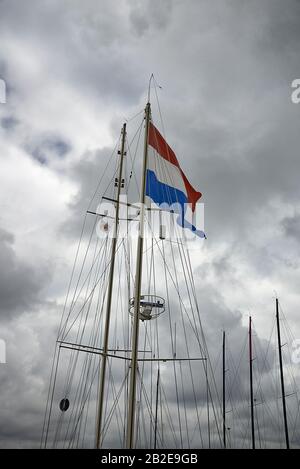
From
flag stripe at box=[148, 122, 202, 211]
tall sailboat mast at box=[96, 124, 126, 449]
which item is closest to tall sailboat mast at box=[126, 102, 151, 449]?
flag stripe at box=[148, 122, 202, 211]

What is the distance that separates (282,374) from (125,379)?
34.9m

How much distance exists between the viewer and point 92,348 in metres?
31.0

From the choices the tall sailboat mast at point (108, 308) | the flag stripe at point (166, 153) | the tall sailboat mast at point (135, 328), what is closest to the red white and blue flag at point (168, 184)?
the flag stripe at point (166, 153)

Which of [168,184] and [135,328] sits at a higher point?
[168,184]

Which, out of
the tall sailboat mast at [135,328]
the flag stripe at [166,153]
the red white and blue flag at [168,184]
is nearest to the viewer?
the tall sailboat mast at [135,328]

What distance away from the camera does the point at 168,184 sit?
30.7 m

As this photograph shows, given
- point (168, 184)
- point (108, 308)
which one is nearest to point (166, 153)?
point (168, 184)

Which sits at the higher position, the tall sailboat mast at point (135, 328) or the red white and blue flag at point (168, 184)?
the red white and blue flag at point (168, 184)

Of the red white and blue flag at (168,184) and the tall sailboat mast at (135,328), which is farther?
the red white and blue flag at (168,184)

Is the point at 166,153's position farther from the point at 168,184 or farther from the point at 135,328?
the point at 135,328

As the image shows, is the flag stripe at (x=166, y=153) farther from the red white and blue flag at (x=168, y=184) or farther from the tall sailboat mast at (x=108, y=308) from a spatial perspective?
the tall sailboat mast at (x=108, y=308)

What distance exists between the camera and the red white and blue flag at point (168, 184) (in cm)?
3008
